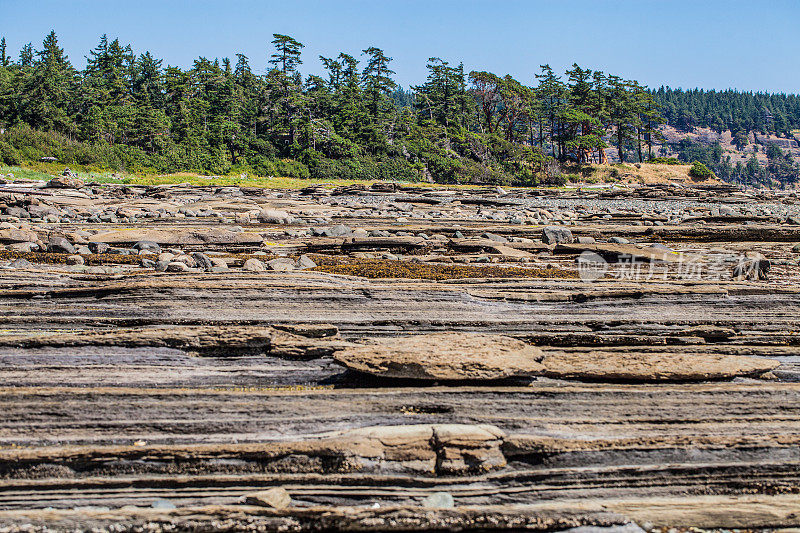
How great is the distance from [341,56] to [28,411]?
77533 mm

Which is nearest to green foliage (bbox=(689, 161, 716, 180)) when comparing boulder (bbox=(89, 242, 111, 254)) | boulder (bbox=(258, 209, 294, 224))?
boulder (bbox=(258, 209, 294, 224))

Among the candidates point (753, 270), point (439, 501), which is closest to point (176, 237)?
point (439, 501)

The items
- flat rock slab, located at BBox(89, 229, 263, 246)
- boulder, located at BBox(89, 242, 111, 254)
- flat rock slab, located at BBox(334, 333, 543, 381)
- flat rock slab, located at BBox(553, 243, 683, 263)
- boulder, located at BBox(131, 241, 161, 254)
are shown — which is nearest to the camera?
flat rock slab, located at BBox(334, 333, 543, 381)

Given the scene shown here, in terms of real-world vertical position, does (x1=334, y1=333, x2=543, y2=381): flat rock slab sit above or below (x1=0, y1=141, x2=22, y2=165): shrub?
below

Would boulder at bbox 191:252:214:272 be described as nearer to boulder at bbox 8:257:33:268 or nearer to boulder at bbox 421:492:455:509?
boulder at bbox 8:257:33:268

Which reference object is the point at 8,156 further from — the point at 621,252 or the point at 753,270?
the point at 753,270

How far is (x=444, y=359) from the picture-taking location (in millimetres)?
3643

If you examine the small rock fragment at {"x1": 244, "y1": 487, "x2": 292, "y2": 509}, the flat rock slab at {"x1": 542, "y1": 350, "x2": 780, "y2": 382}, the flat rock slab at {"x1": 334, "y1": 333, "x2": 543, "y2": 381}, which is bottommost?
the small rock fragment at {"x1": 244, "y1": 487, "x2": 292, "y2": 509}

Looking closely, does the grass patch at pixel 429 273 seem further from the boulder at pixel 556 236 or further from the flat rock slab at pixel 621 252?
the boulder at pixel 556 236

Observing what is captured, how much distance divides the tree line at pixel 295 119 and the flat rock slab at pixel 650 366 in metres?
48.7

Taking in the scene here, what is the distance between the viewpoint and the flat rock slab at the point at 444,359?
359 centimetres

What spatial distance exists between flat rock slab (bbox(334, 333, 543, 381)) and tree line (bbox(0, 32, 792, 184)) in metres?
47.9

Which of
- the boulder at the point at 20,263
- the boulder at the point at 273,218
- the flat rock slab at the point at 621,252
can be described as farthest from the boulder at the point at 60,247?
the flat rock slab at the point at 621,252

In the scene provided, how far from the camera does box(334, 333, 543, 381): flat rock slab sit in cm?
359
